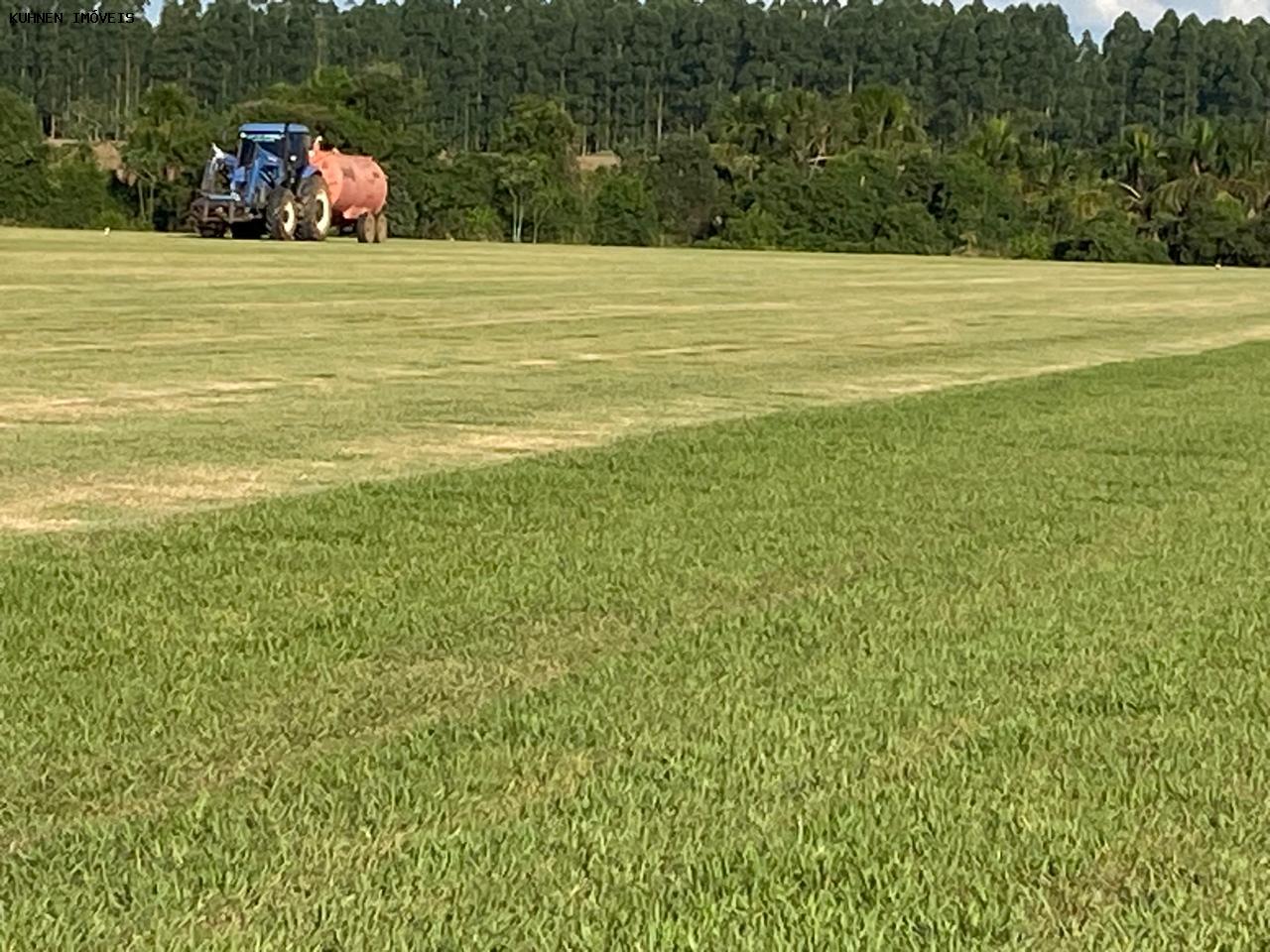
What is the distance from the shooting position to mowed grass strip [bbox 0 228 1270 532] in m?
11.8

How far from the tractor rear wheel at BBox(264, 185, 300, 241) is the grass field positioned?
1518 inches

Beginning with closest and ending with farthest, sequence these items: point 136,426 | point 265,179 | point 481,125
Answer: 1. point 136,426
2. point 265,179
3. point 481,125

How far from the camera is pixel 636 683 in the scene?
20.3 feet

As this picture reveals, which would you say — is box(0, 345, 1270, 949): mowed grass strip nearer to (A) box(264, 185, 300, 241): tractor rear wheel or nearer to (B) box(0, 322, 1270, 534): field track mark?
(B) box(0, 322, 1270, 534): field track mark

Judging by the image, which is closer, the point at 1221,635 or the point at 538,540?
the point at 1221,635

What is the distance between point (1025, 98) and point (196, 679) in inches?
7623

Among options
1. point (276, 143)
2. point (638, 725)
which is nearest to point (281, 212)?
point (276, 143)

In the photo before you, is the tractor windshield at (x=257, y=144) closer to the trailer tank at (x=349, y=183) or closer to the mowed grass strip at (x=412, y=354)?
the trailer tank at (x=349, y=183)

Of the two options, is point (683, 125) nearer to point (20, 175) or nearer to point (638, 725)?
point (20, 175)

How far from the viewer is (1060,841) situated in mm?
4680

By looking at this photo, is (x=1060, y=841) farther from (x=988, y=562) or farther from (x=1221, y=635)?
(x=988, y=562)

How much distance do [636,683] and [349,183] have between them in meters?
50.5

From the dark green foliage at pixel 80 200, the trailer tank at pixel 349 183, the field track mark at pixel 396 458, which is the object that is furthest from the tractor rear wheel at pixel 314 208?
the field track mark at pixel 396 458

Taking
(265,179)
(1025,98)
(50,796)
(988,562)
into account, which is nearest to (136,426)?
(988,562)
